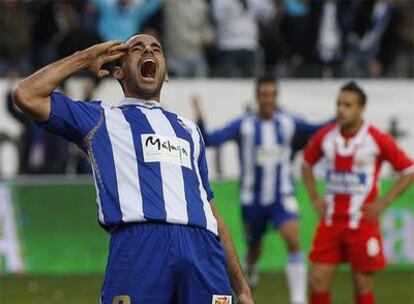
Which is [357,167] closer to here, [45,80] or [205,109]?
[45,80]

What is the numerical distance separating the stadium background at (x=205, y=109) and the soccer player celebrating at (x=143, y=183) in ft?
29.6

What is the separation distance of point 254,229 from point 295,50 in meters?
5.89

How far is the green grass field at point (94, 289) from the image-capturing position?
51.6ft

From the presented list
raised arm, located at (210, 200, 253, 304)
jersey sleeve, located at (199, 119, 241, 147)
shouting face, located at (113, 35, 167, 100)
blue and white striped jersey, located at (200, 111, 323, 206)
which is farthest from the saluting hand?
blue and white striped jersey, located at (200, 111, 323, 206)

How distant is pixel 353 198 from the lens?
12.9 meters

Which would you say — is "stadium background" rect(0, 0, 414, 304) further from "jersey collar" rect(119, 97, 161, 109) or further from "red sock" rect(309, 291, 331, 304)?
"jersey collar" rect(119, 97, 161, 109)

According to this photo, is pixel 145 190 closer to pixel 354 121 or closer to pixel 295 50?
pixel 354 121

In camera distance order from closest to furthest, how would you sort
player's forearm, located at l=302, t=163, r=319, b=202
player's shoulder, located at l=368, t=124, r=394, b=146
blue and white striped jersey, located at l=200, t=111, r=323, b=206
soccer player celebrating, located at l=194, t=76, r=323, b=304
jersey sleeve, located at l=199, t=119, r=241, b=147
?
player's shoulder, located at l=368, t=124, r=394, b=146 < player's forearm, located at l=302, t=163, r=319, b=202 < jersey sleeve, located at l=199, t=119, r=241, b=147 < soccer player celebrating, located at l=194, t=76, r=323, b=304 < blue and white striped jersey, located at l=200, t=111, r=323, b=206

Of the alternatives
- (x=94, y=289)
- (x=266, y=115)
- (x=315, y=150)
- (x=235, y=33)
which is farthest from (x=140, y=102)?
(x=235, y=33)

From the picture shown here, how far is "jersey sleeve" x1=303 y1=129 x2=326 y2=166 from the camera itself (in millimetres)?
13297

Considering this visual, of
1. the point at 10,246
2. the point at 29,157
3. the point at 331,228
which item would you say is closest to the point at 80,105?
the point at 331,228

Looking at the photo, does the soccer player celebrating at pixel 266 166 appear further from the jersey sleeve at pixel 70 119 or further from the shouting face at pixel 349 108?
the jersey sleeve at pixel 70 119

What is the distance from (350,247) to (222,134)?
310 centimetres

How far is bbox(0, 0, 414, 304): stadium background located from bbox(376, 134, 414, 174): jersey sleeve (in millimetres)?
3939
